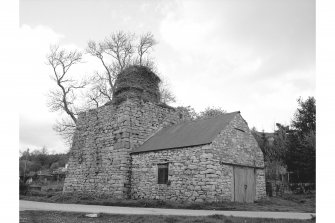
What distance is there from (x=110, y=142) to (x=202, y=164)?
7.09 meters

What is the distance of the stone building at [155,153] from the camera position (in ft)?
46.4

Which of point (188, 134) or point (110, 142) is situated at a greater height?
point (188, 134)

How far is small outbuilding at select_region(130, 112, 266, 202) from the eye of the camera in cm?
1384

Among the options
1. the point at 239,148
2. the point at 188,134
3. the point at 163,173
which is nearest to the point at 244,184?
the point at 239,148

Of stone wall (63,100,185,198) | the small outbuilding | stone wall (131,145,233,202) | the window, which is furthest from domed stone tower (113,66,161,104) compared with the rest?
the window

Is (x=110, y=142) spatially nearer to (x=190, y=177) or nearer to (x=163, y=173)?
(x=163, y=173)

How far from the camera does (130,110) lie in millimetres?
18719

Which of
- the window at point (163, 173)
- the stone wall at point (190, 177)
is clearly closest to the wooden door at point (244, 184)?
the stone wall at point (190, 177)

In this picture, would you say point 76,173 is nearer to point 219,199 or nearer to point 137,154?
point 137,154

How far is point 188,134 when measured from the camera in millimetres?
16328

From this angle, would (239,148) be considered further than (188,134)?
No

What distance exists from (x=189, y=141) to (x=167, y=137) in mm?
2689

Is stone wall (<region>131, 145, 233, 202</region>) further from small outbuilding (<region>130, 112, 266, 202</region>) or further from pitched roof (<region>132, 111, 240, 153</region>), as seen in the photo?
pitched roof (<region>132, 111, 240, 153</region>)

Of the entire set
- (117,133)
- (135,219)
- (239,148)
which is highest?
(117,133)
